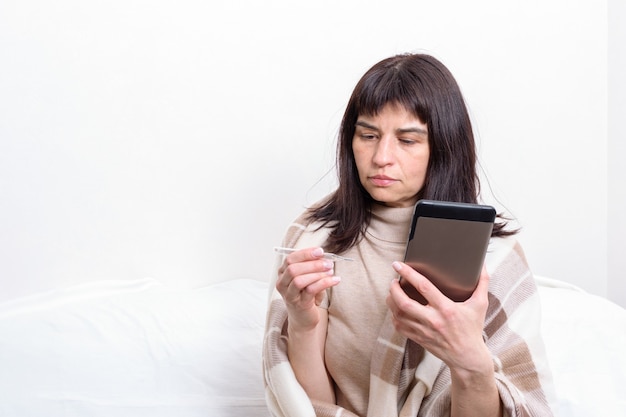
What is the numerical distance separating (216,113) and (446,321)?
1.30 metres

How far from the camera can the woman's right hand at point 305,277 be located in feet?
3.25

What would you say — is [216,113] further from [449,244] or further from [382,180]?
[449,244]

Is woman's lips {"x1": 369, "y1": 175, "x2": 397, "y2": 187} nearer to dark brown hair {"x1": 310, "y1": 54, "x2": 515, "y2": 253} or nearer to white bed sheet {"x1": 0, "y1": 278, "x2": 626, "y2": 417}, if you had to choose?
dark brown hair {"x1": 310, "y1": 54, "x2": 515, "y2": 253}

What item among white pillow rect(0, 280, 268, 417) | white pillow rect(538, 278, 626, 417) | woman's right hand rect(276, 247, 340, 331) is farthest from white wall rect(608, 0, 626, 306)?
woman's right hand rect(276, 247, 340, 331)

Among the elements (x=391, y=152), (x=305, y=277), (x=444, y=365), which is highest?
(x=391, y=152)

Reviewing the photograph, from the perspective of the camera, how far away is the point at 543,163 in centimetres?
229

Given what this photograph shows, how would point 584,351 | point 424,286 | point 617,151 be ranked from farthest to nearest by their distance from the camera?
1. point 617,151
2. point 584,351
3. point 424,286

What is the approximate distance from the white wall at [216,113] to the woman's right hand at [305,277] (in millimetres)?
949

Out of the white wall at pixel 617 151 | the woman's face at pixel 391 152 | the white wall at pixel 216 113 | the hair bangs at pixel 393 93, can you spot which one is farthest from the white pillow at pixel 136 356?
the white wall at pixel 617 151

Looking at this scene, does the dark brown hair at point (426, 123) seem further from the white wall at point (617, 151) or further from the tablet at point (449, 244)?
the white wall at point (617, 151)

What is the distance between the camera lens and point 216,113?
2059 millimetres

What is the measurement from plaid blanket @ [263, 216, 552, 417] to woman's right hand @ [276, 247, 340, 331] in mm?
170

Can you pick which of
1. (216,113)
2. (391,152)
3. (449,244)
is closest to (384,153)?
(391,152)

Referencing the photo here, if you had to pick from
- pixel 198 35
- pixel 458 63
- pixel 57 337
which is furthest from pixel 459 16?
pixel 57 337
